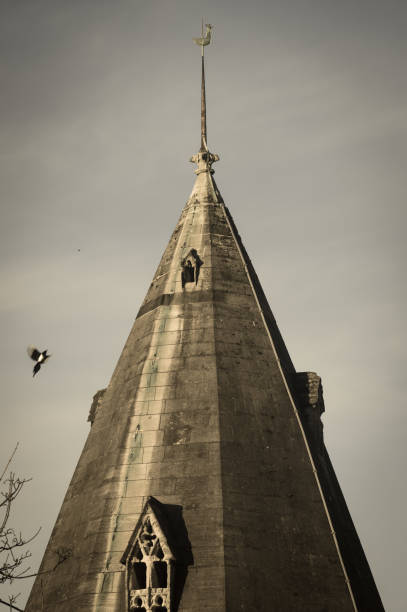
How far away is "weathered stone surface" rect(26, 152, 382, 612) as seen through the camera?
70.4 ft

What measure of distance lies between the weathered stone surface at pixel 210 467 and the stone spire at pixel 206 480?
0.03 meters

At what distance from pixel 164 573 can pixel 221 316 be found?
714cm

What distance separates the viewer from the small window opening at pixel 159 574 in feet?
69.6

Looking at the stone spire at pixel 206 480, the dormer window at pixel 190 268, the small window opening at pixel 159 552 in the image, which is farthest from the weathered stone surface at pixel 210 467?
the small window opening at pixel 159 552

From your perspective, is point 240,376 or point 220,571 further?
point 240,376

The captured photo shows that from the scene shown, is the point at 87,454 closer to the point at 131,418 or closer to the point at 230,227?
the point at 131,418

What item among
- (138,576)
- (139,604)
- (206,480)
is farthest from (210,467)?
(139,604)

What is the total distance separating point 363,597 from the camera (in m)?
22.3

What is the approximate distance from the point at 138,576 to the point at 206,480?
258cm

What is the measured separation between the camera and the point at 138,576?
21406mm

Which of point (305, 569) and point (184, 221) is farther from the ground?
point (184, 221)

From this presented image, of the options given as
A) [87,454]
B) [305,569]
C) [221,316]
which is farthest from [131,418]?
[305,569]

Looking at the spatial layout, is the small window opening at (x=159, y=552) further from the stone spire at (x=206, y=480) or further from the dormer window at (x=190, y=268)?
the dormer window at (x=190, y=268)

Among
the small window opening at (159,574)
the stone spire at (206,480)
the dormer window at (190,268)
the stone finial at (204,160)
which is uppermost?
the stone finial at (204,160)
